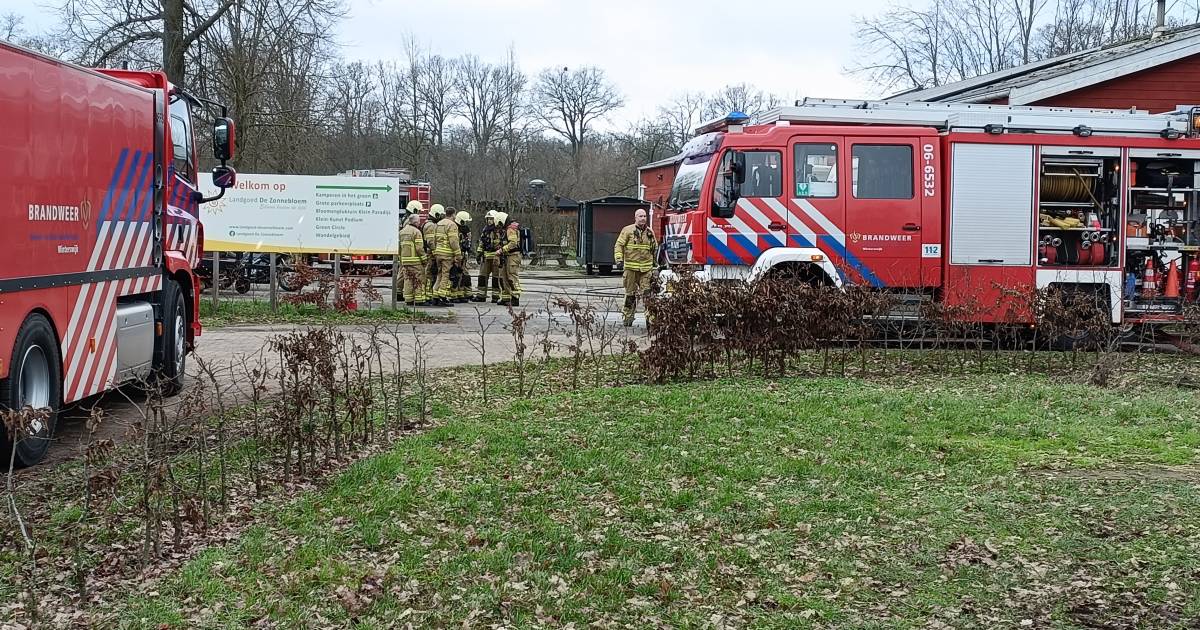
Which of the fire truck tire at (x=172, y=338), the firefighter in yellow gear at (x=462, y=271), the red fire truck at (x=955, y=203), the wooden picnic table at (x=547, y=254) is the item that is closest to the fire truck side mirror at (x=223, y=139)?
the fire truck tire at (x=172, y=338)

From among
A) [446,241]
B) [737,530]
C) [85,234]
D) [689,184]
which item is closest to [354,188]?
[446,241]

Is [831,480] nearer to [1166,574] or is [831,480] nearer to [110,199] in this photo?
[1166,574]

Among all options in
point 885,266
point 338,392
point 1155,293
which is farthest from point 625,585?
point 1155,293

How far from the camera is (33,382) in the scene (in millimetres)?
7441

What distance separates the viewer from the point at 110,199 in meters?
8.54

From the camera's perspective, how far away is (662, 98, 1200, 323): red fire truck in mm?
13398

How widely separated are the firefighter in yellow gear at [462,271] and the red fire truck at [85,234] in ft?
34.3

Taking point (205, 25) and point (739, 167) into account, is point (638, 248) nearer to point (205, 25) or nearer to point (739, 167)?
point (739, 167)

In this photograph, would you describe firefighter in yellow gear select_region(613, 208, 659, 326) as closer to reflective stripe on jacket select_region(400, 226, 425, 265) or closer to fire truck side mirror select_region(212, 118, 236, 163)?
reflective stripe on jacket select_region(400, 226, 425, 265)

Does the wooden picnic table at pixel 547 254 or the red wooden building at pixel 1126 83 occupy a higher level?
the red wooden building at pixel 1126 83

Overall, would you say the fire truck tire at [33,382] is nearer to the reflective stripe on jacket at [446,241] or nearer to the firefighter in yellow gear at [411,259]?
the firefighter in yellow gear at [411,259]

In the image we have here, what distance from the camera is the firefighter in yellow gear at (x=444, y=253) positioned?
20125mm

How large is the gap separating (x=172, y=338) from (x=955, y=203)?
349 inches

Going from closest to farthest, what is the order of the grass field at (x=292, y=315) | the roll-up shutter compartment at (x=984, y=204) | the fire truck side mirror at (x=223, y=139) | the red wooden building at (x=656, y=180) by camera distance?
1. the fire truck side mirror at (x=223, y=139)
2. the roll-up shutter compartment at (x=984, y=204)
3. the grass field at (x=292, y=315)
4. the red wooden building at (x=656, y=180)
